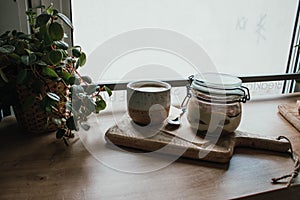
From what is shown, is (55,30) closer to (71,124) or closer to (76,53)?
(76,53)

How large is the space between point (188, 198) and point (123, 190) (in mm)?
124

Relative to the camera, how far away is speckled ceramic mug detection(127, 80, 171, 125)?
69 cm

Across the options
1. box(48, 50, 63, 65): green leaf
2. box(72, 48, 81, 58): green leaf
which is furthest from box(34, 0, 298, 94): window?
box(48, 50, 63, 65): green leaf

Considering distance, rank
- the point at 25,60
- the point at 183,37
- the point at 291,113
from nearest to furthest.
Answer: the point at 25,60 → the point at 291,113 → the point at 183,37

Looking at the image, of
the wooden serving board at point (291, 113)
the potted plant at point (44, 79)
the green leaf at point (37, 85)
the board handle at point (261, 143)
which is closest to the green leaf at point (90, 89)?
the potted plant at point (44, 79)

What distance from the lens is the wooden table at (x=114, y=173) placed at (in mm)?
526

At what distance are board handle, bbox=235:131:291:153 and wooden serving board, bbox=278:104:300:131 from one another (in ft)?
0.54

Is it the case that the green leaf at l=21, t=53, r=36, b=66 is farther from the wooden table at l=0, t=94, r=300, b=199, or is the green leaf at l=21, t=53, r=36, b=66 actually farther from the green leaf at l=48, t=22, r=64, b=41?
the wooden table at l=0, t=94, r=300, b=199

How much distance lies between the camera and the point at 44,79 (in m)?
0.64

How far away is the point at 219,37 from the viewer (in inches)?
42.2

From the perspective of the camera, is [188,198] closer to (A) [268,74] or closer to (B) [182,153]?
(B) [182,153]

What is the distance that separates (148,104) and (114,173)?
19cm

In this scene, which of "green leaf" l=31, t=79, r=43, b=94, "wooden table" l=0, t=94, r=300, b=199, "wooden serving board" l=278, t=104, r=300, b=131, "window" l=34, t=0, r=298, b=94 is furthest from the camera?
"window" l=34, t=0, r=298, b=94

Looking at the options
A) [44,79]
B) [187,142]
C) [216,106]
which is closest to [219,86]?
[216,106]
